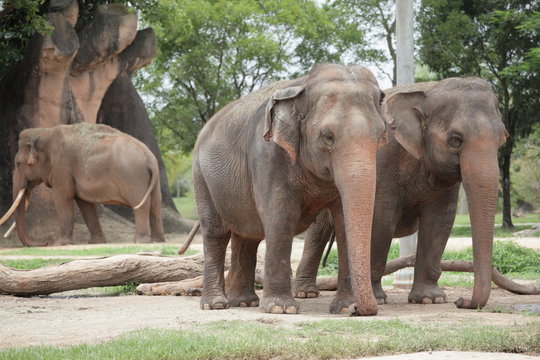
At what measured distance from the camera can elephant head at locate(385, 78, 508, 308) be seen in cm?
864

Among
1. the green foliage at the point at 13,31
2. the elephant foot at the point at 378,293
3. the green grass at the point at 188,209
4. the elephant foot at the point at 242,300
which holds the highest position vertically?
the green foliage at the point at 13,31

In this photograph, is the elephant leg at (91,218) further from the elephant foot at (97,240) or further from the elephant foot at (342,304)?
the elephant foot at (342,304)

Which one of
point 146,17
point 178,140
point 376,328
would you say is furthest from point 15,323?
point 178,140

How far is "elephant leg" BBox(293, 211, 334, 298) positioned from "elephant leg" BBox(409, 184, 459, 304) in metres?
1.54

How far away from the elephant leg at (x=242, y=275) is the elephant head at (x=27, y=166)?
44.6 feet

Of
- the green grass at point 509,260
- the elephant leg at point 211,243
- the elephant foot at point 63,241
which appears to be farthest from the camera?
the elephant foot at point 63,241

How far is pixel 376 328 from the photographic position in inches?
275

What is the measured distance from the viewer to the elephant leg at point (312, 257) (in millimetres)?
11406

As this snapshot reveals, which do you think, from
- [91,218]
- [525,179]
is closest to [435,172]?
[91,218]

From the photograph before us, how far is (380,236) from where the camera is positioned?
9609mm

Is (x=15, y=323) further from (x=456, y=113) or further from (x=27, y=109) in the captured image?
(x=27, y=109)

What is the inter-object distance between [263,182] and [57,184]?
15.5m

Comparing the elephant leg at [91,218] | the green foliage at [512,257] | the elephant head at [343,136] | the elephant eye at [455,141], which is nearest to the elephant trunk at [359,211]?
the elephant head at [343,136]

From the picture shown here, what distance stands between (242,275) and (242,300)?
0.95 feet
